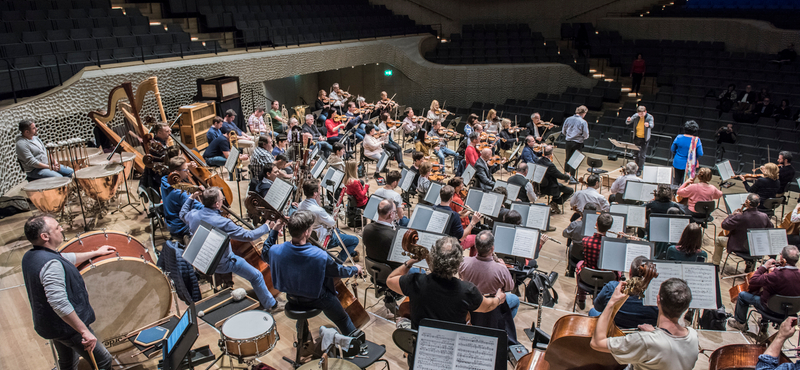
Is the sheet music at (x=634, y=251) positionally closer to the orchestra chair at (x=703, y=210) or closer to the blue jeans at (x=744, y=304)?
the blue jeans at (x=744, y=304)

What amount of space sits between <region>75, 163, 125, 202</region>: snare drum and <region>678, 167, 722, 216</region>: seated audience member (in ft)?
24.6

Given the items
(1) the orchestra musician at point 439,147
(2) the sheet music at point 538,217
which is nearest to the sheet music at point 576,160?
(1) the orchestra musician at point 439,147

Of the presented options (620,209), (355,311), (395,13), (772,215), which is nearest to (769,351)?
(355,311)

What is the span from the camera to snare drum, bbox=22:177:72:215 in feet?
18.9

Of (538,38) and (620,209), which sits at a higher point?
(538,38)

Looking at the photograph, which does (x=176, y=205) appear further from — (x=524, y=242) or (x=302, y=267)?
(x=524, y=242)

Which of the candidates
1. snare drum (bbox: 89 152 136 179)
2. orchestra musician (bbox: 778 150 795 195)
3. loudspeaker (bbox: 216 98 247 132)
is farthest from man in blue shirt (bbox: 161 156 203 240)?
orchestra musician (bbox: 778 150 795 195)

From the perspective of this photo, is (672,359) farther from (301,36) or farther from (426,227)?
(301,36)

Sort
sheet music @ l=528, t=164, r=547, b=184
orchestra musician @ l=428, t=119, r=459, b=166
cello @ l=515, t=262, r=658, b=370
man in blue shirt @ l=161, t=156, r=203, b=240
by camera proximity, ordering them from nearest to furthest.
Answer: cello @ l=515, t=262, r=658, b=370 → man in blue shirt @ l=161, t=156, r=203, b=240 → sheet music @ l=528, t=164, r=547, b=184 → orchestra musician @ l=428, t=119, r=459, b=166

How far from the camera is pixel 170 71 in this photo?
1004 centimetres

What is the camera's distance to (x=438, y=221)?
4.81 m

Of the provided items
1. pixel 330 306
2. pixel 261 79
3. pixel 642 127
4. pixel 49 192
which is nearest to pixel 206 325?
pixel 330 306

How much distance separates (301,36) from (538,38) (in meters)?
7.36

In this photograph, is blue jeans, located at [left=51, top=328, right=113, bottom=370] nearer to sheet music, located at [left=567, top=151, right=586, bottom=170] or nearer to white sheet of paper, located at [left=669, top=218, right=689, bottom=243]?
white sheet of paper, located at [left=669, top=218, right=689, bottom=243]
